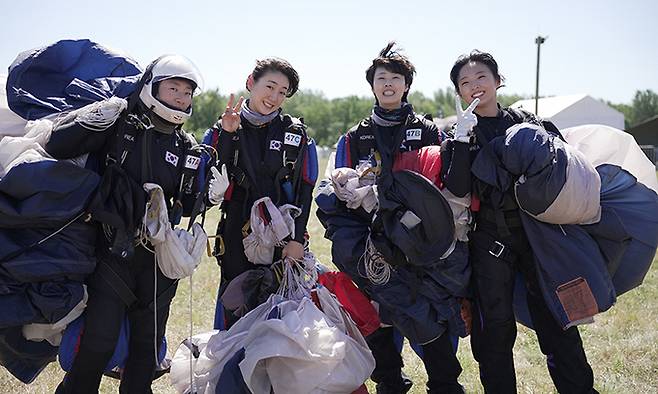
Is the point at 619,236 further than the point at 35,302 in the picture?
Yes

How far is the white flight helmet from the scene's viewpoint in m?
2.69

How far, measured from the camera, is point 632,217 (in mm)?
2869

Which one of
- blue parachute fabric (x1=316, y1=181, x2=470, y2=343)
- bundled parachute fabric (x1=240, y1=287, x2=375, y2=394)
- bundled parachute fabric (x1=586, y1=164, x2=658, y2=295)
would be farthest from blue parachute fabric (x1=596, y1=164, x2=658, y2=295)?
bundled parachute fabric (x1=240, y1=287, x2=375, y2=394)

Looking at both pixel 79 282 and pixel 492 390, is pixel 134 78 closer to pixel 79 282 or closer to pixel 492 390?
pixel 79 282

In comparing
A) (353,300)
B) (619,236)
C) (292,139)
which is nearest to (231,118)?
(292,139)

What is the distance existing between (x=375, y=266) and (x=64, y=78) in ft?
6.58

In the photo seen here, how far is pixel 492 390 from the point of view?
2.89 meters

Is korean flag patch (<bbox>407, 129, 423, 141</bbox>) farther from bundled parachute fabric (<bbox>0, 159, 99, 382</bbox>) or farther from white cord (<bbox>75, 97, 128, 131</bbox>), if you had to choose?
bundled parachute fabric (<bbox>0, 159, 99, 382</bbox>)

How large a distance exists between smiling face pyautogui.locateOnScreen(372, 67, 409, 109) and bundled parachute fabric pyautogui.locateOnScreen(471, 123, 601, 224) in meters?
0.65

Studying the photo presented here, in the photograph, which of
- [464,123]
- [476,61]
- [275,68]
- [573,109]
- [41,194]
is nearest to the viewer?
[41,194]

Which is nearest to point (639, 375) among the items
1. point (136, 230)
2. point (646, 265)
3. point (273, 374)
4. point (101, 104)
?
point (646, 265)

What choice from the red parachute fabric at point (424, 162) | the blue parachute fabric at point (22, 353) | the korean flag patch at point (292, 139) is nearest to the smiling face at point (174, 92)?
the korean flag patch at point (292, 139)

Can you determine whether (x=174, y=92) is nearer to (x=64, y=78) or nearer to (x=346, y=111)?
(x=64, y=78)

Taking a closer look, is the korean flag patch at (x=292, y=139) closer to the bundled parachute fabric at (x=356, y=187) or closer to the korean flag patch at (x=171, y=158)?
the bundled parachute fabric at (x=356, y=187)
